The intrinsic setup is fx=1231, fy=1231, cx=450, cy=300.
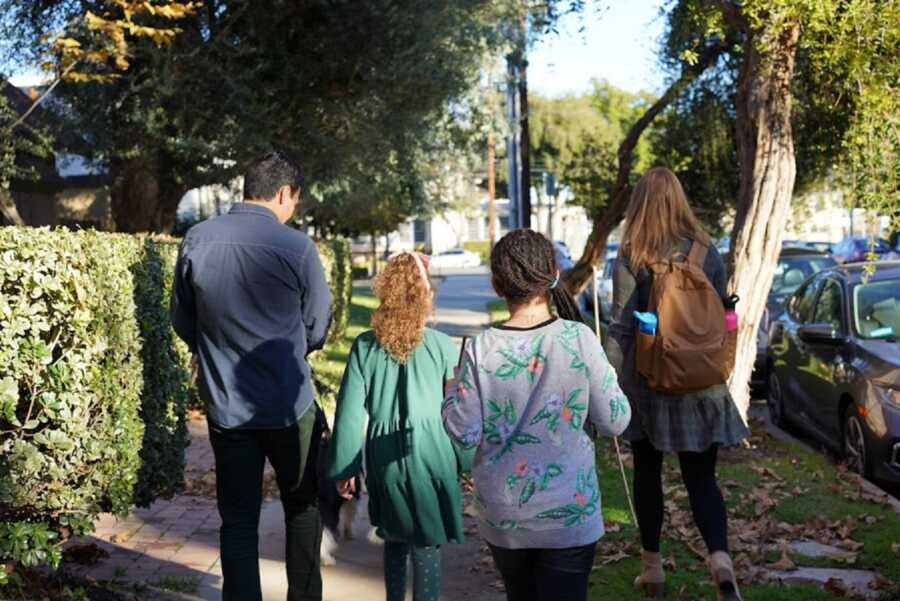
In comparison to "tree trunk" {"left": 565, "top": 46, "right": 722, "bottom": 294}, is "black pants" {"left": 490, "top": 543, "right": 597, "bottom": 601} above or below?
below

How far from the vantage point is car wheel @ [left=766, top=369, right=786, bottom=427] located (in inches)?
440

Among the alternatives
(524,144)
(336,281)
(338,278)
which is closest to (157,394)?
(336,281)

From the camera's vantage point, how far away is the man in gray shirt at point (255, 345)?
4.87 m

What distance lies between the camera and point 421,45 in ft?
46.8

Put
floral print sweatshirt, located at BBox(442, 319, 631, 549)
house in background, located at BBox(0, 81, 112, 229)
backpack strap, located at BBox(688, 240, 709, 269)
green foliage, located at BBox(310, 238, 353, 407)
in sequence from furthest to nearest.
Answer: house in background, located at BBox(0, 81, 112, 229), green foliage, located at BBox(310, 238, 353, 407), backpack strap, located at BBox(688, 240, 709, 269), floral print sweatshirt, located at BBox(442, 319, 631, 549)

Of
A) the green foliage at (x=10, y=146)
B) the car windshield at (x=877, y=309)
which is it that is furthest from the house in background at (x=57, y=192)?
the car windshield at (x=877, y=309)

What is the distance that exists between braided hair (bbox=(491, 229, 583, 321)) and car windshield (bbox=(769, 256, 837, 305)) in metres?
12.4

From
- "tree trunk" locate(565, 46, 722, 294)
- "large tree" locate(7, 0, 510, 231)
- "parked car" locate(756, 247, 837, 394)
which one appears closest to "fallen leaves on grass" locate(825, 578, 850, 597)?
"tree trunk" locate(565, 46, 722, 294)

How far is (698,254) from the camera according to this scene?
550cm

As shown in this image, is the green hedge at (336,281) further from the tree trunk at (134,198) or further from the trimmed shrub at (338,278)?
the tree trunk at (134,198)

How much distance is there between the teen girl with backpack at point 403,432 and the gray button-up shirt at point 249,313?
0.25 m

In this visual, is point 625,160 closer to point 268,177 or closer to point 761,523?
point 761,523

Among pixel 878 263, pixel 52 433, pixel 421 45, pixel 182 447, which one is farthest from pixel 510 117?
pixel 52 433

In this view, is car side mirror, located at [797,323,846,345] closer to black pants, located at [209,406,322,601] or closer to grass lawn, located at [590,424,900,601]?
grass lawn, located at [590,424,900,601]
